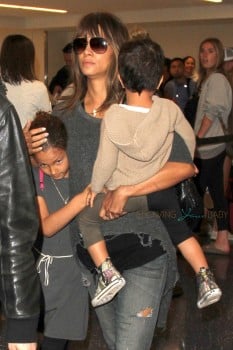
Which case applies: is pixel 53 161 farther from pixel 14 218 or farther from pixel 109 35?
pixel 14 218

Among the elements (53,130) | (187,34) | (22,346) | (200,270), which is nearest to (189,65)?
(187,34)

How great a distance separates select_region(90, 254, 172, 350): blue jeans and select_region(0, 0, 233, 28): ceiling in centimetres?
1172

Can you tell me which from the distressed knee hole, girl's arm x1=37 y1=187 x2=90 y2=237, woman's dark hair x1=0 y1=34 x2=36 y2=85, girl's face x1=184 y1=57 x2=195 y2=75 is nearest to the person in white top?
woman's dark hair x1=0 y1=34 x2=36 y2=85

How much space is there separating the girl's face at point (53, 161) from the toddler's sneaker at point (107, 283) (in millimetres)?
395

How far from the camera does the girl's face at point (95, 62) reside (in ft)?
8.97

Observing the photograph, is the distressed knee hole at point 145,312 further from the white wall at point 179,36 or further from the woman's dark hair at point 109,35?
the white wall at point 179,36

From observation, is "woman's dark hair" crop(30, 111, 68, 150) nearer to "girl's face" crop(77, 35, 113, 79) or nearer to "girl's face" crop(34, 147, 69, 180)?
"girl's face" crop(34, 147, 69, 180)

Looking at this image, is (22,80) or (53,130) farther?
(22,80)

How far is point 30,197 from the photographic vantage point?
1.82 meters

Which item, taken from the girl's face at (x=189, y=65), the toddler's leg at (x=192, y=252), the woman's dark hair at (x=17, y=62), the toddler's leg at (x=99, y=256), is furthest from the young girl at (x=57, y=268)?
the girl's face at (x=189, y=65)

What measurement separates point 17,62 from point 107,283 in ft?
8.11

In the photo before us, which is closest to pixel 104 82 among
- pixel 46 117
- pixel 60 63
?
pixel 46 117

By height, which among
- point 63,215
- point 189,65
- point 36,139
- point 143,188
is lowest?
point 189,65

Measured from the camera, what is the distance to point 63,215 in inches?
105
